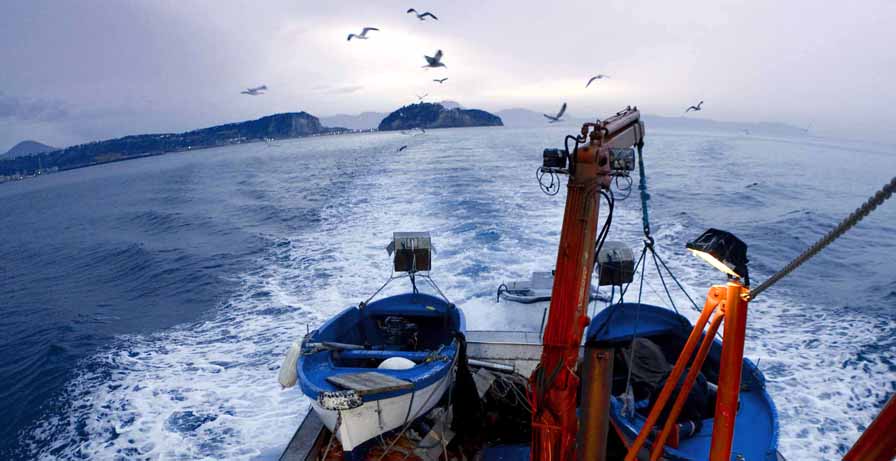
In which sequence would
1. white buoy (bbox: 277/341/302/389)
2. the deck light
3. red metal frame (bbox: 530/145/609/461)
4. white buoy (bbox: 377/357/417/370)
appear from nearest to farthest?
the deck light, red metal frame (bbox: 530/145/609/461), white buoy (bbox: 377/357/417/370), white buoy (bbox: 277/341/302/389)

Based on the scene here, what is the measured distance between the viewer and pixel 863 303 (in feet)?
38.4

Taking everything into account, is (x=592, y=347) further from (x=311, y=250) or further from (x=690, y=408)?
(x=311, y=250)

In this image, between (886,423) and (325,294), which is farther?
(325,294)

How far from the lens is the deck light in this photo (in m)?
3.04

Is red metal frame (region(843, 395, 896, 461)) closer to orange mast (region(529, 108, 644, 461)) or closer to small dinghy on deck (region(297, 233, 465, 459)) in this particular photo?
orange mast (region(529, 108, 644, 461))

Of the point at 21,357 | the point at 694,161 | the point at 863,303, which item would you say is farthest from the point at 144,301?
the point at 694,161

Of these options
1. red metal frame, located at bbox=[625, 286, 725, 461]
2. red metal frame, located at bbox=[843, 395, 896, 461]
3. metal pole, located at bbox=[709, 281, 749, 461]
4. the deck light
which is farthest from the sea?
red metal frame, located at bbox=[843, 395, 896, 461]

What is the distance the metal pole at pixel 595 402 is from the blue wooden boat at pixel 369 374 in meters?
3.02

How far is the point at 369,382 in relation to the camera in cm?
553

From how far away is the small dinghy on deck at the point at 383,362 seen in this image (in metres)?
5.45

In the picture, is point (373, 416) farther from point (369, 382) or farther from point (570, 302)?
point (570, 302)

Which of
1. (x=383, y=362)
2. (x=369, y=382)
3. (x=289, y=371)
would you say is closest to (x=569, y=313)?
(x=369, y=382)

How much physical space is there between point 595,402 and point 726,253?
1.38 metres

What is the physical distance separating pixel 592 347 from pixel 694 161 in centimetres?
4223
